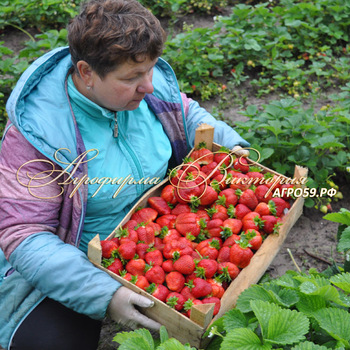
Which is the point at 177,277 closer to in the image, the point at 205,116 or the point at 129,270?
the point at 129,270

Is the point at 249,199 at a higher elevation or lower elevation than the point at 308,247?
higher

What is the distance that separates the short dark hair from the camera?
1.99 m

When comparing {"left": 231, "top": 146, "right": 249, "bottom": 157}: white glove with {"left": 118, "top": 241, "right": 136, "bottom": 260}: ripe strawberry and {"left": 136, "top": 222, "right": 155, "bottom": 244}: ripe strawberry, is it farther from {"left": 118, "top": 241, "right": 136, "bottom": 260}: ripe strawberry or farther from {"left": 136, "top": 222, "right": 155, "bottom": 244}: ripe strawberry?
{"left": 118, "top": 241, "right": 136, "bottom": 260}: ripe strawberry

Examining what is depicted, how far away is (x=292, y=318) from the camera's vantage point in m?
1.49

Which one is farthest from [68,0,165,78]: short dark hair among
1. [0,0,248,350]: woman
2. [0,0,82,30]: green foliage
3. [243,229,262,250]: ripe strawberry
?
[0,0,82,30]: green foliage

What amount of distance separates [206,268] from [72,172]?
0.72 meters

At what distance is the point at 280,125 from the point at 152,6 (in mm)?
2870

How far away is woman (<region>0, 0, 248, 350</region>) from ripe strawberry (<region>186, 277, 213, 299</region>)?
0.65 feet

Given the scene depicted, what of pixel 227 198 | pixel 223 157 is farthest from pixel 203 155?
pixel 227 198

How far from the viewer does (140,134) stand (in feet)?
8.23

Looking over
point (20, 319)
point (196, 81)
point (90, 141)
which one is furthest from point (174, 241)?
point (196, 81)

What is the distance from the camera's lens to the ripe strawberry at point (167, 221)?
7.70 ft

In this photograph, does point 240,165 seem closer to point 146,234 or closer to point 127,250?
point 146,234

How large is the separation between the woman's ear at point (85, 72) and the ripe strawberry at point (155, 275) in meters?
0.86
